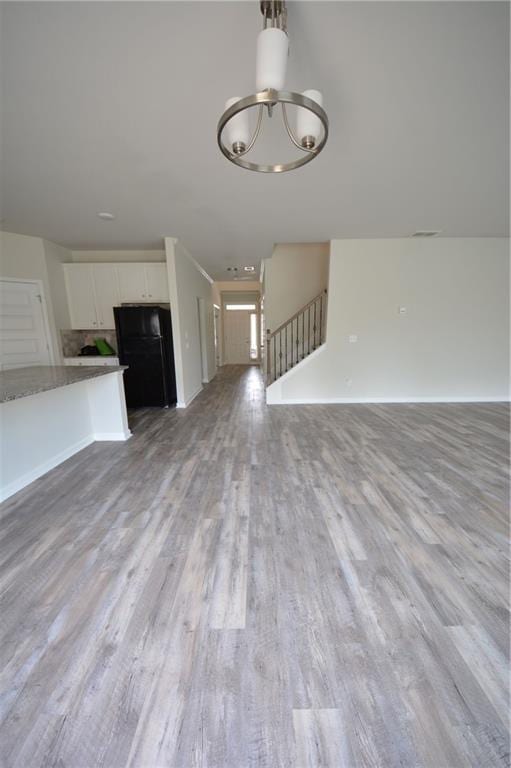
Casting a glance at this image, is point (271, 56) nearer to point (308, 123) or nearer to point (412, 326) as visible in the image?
point (308, 123)

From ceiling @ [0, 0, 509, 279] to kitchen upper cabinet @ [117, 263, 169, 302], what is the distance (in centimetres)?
117

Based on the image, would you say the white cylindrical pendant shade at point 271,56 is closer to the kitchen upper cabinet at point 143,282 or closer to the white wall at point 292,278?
the kitchen upper cabinet at point 143,282

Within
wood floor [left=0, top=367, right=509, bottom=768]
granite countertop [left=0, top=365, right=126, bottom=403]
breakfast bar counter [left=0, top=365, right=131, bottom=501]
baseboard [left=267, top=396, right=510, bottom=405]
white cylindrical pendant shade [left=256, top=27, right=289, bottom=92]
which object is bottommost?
wood floor [left=0, top=367, right=509, bottom=768]

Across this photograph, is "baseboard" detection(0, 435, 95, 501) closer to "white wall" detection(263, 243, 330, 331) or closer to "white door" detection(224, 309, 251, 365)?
"white wall" detection(263, 243, 330, 331)

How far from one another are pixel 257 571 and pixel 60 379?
7.32 feet

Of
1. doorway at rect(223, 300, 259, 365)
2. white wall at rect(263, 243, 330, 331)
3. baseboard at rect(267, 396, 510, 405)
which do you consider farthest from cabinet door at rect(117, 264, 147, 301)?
doorway at rect(223, 300, 259, 365)

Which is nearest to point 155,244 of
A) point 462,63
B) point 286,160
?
point 286,160

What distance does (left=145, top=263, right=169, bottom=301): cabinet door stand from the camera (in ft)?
15.1

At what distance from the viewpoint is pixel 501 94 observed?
67.6 inches

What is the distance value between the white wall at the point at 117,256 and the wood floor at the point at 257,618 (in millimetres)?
3868

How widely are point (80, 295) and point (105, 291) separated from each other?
469 millimetres

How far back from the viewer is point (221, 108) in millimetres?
1771

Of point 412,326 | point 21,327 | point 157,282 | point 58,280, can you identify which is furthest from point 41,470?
point 412,326

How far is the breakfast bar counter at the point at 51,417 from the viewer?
7.16ft
